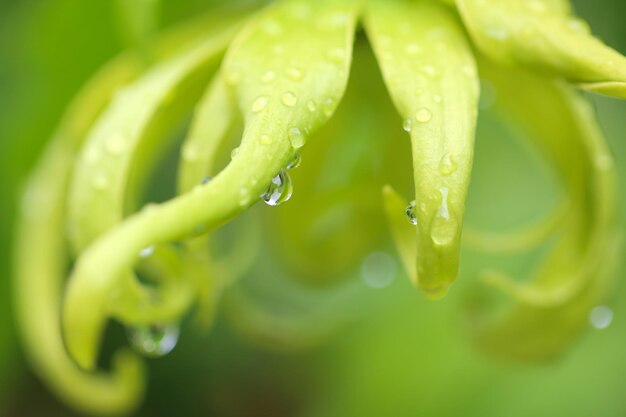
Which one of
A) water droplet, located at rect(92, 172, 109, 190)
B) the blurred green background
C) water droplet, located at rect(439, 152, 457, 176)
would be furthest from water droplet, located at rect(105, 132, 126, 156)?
the blurred green background

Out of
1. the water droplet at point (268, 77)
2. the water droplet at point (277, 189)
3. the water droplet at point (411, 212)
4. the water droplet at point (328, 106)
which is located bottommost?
the water droplet at point (411, 212)

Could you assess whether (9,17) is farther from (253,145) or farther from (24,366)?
(253,145)

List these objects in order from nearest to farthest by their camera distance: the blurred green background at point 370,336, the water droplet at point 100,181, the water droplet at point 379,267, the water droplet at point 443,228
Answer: the water droplet at point 443,228, the water droplet at point 100,181, the water droplet at point 379,267, the blurred green background at point 370,336

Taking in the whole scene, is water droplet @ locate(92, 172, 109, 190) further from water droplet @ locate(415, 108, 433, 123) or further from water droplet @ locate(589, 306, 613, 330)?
water droplet @ locate(589, 306, 613, 330)

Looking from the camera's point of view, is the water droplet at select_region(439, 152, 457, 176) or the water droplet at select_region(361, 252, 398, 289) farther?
the water droplet at select_region(361, 252, 398, 289)

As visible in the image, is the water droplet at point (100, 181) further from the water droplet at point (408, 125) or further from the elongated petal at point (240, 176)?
the water droplet at point (408, 125)

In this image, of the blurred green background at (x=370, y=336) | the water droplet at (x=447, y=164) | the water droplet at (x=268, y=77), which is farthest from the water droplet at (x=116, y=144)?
the blurred green background at (x=370, y=336)

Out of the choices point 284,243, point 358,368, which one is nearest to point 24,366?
point 358,368
